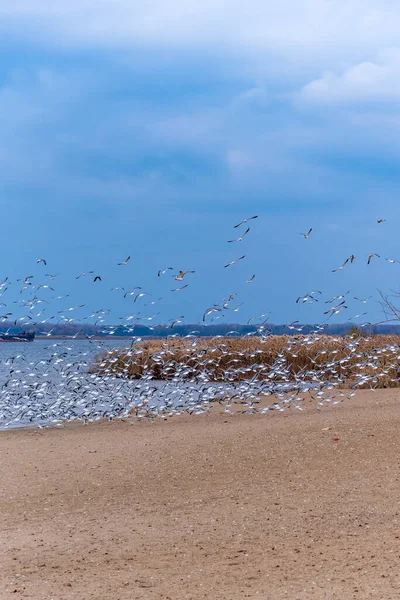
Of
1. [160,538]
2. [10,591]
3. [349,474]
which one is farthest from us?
[349,474]

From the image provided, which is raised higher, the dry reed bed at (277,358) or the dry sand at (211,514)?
the dry reed bed at (277,358)

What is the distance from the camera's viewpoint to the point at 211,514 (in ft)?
28.0

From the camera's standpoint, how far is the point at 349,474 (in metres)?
9.89

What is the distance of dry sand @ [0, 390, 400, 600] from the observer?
6574 millimetres

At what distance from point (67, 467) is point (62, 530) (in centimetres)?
314

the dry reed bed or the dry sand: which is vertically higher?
the dry reed bed

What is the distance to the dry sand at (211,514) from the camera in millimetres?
6574

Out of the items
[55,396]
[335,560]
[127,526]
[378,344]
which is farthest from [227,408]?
[378,344]

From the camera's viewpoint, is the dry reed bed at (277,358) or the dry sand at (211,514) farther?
the dry reed bed at (277,358)

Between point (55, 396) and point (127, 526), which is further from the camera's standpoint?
point (55, 396)

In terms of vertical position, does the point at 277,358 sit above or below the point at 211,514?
above

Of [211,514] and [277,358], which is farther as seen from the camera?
[277,358]

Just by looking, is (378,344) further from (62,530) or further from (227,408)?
(62,530)

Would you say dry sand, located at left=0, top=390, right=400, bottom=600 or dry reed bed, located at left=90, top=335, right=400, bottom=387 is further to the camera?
dry reed bed, located at left=90, top=335, right=400, bottom=387
